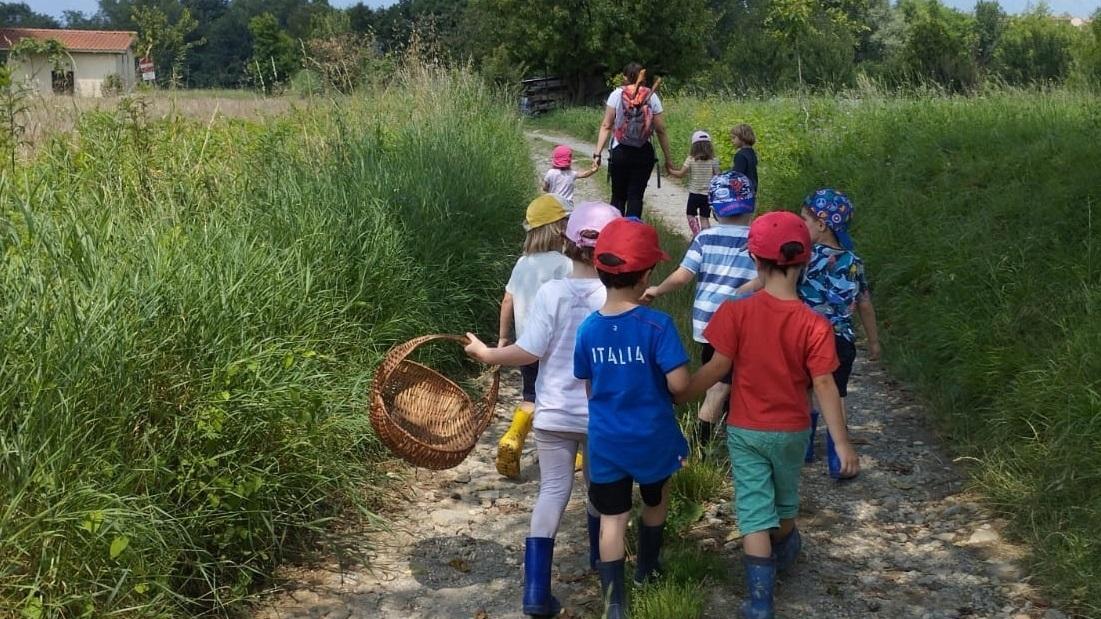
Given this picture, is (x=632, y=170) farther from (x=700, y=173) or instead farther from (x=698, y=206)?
(x=698, y=206)

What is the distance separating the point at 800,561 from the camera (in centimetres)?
440

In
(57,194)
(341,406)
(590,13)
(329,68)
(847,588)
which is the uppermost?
(590,13)

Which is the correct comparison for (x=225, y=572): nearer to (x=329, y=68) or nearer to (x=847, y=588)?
Result: (x=847, y=588)

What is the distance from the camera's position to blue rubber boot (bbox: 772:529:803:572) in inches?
163

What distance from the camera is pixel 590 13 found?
42.8 metres

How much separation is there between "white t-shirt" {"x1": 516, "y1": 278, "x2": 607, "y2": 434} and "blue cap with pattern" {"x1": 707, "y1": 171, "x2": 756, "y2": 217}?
1342 millimetres

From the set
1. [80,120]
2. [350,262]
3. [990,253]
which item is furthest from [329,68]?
[990,253]

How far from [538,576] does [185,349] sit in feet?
5.54

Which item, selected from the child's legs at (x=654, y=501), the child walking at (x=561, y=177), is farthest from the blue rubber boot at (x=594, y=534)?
the child walking at (x=561, y=177)

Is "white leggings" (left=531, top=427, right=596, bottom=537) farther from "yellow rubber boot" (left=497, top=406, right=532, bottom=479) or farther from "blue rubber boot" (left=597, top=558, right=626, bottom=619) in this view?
"yellow rubber boot" (left=497, top=406, right=532, bottom=479)

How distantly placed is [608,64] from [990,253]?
37.5 m

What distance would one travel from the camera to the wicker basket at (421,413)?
4.07 m

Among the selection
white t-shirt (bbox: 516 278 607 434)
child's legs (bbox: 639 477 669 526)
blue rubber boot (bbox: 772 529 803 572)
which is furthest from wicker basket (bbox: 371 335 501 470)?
blue rubber boot (bbox: 772 529 803 572)

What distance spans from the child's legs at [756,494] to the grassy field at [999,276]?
→ 122cm
